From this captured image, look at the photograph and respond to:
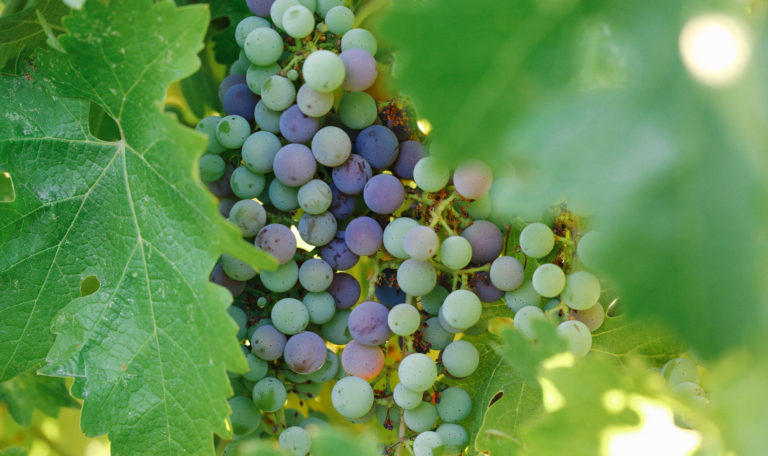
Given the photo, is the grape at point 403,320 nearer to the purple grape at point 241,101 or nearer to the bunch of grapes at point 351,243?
the bunch of grapes at point 351,243

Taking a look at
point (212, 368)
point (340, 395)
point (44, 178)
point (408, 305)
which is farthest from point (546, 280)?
point (44, 178)

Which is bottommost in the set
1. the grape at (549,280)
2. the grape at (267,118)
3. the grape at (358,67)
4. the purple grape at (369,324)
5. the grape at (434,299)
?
the purple grape at (369,324)

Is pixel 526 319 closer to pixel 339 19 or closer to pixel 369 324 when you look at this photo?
pixel 369 324

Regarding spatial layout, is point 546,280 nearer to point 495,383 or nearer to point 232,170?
point 495,383

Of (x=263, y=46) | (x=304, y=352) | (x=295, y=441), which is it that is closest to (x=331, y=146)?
(x=263, y=46)

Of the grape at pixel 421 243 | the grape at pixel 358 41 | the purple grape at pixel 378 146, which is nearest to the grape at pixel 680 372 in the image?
the grape at pixel 421 243

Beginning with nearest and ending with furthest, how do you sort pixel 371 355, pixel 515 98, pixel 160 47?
pixel 515 98 < pixel 160 47 < pixel 371 355

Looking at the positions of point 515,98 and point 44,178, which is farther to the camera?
point 44,178

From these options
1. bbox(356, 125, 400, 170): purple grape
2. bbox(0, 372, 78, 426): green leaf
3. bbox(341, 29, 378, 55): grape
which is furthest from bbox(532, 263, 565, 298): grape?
bbox(0, 372, 78, 426): green leaf
